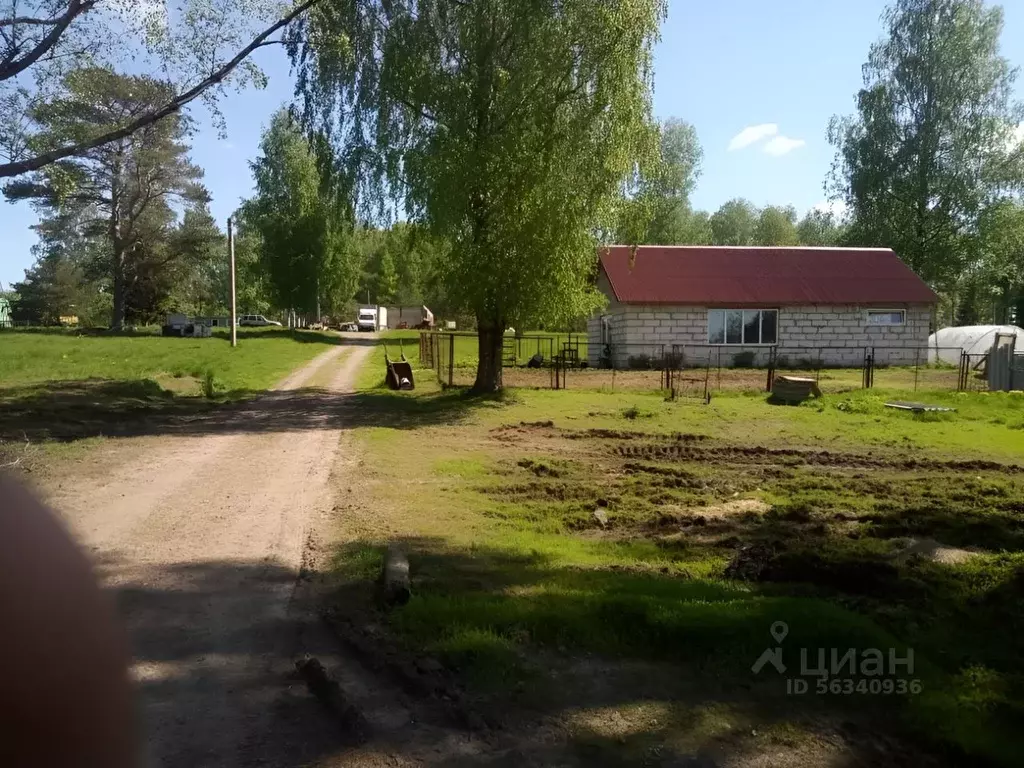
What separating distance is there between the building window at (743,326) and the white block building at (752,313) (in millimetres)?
46

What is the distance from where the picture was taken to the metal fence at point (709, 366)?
27.5 metres

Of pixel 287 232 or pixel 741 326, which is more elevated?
pixel 287 232

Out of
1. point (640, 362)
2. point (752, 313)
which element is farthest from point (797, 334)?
point (640, 362)

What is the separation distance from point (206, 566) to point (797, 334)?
33417 mm

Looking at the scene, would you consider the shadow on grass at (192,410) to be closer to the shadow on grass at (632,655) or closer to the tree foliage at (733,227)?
the shadow on grass at (632,655)

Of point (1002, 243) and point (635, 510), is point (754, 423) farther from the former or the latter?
point (1002, 243)

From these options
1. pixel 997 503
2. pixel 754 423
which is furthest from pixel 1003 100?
pixel 997 503

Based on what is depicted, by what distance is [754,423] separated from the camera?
17.9 metres

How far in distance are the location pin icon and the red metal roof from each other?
2965cm

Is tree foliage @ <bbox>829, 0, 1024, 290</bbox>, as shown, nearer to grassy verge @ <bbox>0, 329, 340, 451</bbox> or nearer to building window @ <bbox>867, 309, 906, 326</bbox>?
building window @ <bbox>867, 309, 906, 326</bbox>

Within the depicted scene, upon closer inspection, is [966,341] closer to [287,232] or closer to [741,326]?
[741,326]

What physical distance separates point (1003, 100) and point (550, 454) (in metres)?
43.8

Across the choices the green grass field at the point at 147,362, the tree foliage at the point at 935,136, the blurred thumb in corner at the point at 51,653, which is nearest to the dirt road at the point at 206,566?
the blurred thumb in corner at the point at 51,653

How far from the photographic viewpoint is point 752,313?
3597cm
